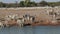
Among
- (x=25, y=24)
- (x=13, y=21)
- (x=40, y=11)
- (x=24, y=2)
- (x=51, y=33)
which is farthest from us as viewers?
(x=24, y=2)

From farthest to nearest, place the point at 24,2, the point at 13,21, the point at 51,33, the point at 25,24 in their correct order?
the point at 24,2 → the point at 13,21 → the point at 25,24 → the point at 51,33

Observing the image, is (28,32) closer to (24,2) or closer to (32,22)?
(32,22)

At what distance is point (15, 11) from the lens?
6362 cm

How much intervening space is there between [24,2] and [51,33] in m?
42.9

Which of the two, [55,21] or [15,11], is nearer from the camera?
[55,21]

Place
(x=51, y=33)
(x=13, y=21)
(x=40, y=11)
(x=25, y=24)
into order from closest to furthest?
(x=51, y=33) → (x=25, y=24) → (x=13, y=21) → (x=40, y=11)

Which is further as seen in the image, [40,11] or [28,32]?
[40,11]

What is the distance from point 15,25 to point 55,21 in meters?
5.87

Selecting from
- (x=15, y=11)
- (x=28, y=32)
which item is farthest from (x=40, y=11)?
(x=28, y=32)

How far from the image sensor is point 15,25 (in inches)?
1700

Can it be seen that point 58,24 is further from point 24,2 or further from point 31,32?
point 24,2

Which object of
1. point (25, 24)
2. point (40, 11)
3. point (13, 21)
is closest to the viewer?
point (25, 24)

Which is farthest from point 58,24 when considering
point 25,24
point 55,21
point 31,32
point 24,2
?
point 24,2

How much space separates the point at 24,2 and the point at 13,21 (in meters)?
31.7
